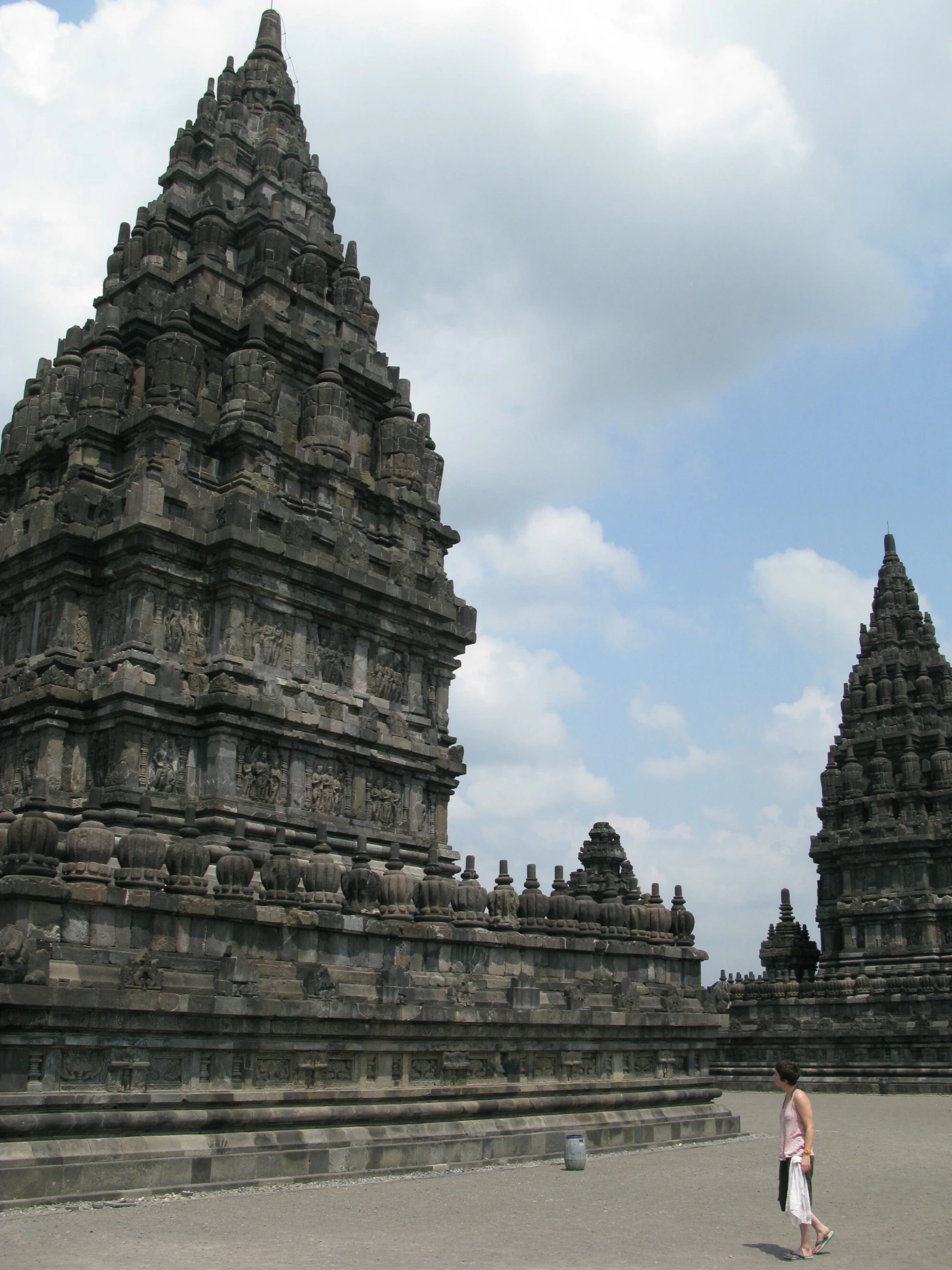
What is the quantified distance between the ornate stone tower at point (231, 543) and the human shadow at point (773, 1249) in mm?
12170

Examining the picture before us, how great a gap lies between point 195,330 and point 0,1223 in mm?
19500

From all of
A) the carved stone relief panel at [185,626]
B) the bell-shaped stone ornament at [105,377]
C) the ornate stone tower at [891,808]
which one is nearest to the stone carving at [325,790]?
the carved stone relief panel at [185,626]

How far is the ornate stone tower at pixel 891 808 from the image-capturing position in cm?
5100

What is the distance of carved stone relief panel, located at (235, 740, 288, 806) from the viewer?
73.9ft

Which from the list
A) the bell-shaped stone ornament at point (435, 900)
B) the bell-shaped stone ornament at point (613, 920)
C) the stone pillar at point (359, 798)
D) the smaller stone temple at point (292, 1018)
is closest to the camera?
the smaller stone temple at point (292, 1018)

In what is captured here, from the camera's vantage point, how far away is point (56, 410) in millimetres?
27672

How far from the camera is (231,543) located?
23.2 meters

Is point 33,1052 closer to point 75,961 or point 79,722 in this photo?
point 75,961

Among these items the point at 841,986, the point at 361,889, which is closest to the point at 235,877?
the point at 361,889

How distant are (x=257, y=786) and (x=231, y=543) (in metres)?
4.76

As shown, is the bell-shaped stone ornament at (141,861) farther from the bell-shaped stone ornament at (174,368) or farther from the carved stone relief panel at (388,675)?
the bell-shaped stone ornament at (174,368)

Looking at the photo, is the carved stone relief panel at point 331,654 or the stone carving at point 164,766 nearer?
the stone carving at point 164,766

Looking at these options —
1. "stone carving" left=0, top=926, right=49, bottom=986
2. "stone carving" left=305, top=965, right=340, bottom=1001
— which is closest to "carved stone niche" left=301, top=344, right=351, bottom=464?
"stone carving" left=305, top=965, right=340, bottom=1001

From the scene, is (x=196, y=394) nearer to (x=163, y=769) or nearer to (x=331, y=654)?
(x=331, y=654)
